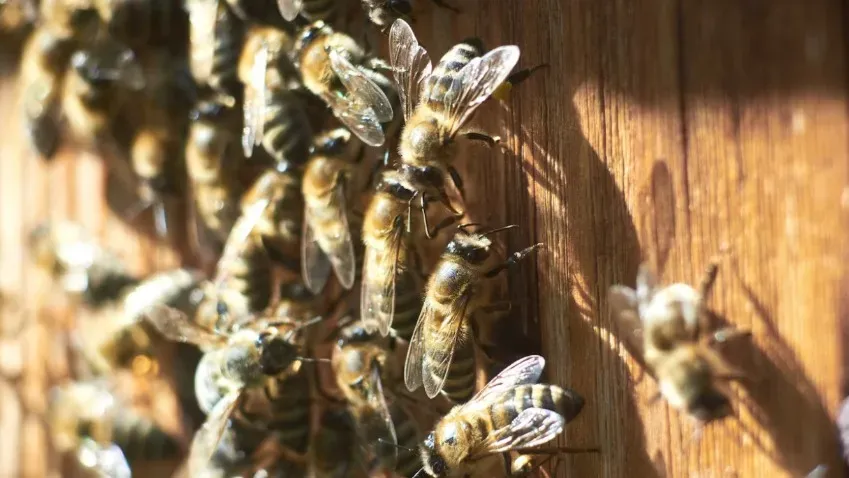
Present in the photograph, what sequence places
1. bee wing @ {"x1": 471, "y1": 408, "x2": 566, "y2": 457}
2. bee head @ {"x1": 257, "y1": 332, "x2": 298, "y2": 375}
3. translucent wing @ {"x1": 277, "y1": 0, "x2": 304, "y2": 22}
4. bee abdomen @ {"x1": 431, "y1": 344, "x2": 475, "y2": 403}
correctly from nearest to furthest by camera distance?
bee wing @ {"x1": 471, "y1": 408, "x2": 566, "y2": 457} < bee abdomen @ {"x1": 431, "y1": 344, "x2": 475, "y2": 403} < translucent wing @ {"x1": 277, "y1": 0, "x2": 304, "y2": 22} < bee head @ {"x1": 257, "y1": 332, "x2": 298, "y2": 375}

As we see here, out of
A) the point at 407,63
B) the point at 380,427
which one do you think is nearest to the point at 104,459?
the point at 380,427

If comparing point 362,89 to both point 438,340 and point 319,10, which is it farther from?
point 438,340

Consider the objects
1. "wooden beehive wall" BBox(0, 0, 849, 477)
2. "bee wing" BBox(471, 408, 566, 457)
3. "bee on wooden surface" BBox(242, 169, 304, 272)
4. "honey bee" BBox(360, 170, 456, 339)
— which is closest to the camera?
"wooden beehive wall" BBox(0, 0, 849, 477)

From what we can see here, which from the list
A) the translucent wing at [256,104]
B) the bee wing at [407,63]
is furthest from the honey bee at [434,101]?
the translucent wing at [256,104]

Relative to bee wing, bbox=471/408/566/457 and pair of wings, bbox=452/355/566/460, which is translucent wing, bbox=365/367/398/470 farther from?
bee wing, bbox=471/408/566/457

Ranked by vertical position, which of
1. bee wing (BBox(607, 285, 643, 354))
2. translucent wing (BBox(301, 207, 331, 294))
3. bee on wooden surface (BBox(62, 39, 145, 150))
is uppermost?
bee on wooden surface (BBox(62, 39, 145, 150))

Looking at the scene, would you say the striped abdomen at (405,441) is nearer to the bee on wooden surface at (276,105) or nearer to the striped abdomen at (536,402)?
the striped abdomen at (536,402)

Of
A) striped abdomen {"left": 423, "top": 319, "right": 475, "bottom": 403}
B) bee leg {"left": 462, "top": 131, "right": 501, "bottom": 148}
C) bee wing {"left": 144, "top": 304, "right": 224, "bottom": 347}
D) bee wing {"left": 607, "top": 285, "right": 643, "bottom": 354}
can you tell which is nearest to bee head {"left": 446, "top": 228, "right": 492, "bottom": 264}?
striped abdomen {"left": 423, "top": 319, "right": 475, "bottom": 403}

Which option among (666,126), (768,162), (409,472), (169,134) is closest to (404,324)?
(409,472)
